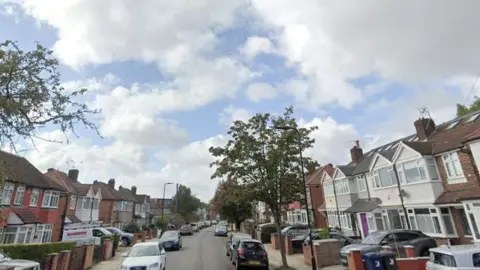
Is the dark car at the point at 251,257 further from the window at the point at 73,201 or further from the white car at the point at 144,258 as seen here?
the window at the point at 73,201

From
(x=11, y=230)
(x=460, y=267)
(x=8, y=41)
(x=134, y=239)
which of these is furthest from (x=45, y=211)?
(x=460, y=267)

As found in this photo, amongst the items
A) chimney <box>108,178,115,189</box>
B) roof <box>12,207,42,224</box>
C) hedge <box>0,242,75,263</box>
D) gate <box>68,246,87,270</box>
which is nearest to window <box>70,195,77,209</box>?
roof <box>12,207,42,224</box>

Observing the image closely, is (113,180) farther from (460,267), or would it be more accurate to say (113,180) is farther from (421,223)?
(460,267)

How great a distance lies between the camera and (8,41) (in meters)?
6.75

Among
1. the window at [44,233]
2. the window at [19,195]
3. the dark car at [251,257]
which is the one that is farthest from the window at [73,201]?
the dark car at [251,257]

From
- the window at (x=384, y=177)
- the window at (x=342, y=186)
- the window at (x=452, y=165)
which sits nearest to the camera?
the window at (x=452, y=165)

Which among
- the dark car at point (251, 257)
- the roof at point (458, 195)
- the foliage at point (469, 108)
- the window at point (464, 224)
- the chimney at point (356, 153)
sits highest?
the foliage at point (469, 108)

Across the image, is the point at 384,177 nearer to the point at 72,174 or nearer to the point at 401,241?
the point at 401,241

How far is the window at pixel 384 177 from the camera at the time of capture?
22625 mm

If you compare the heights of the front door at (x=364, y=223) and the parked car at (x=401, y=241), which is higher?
the front door at (x=364, y=223)

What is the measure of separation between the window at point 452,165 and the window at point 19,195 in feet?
112

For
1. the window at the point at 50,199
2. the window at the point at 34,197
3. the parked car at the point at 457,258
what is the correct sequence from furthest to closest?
the window at the point at 50,199 → the window at the point at 34,197 → the parked car at the point at 457,258

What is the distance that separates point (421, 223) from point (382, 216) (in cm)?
386

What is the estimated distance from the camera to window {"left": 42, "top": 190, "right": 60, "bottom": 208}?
2860 centimetres
